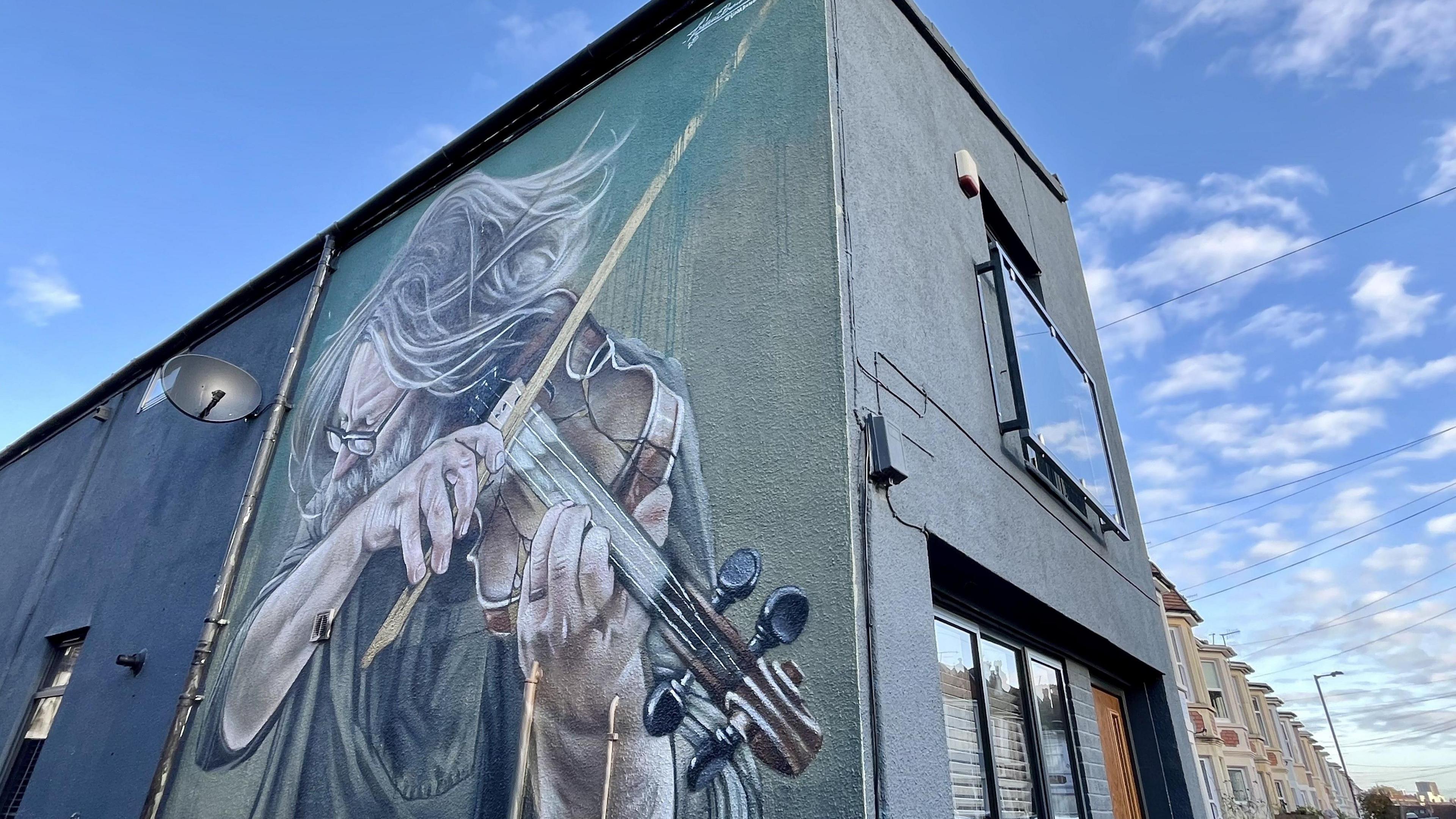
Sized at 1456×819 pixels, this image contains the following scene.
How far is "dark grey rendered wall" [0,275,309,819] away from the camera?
528cm

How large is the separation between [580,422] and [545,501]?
1.34ft

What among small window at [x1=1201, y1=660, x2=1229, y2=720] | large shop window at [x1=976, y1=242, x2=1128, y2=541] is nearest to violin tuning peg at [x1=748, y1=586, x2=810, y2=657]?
large shop window at [x1=976, y1=242, x2=1128, y2=541]

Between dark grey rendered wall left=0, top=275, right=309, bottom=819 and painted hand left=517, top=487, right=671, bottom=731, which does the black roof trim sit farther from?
painted hand left=517, top=487, right=671, bottom=731

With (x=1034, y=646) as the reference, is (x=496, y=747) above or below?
below

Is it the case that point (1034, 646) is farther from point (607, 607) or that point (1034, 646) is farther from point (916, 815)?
point (607, 607)

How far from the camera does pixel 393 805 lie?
3.51 metres

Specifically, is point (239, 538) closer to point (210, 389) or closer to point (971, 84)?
point (210, 389)

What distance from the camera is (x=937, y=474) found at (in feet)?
11.2

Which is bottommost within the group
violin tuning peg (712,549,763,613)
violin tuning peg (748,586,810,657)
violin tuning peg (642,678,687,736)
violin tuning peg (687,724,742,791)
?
violin tuning peg (687,724,742,791)

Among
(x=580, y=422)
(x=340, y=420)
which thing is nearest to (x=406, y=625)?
(x=580, y=422)

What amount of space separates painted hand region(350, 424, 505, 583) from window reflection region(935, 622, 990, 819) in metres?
2.36

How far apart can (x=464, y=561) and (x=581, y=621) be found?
100 cm

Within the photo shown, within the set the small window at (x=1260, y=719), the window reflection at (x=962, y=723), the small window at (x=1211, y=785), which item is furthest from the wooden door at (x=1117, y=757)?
the small window at (x=1260, y=719)
